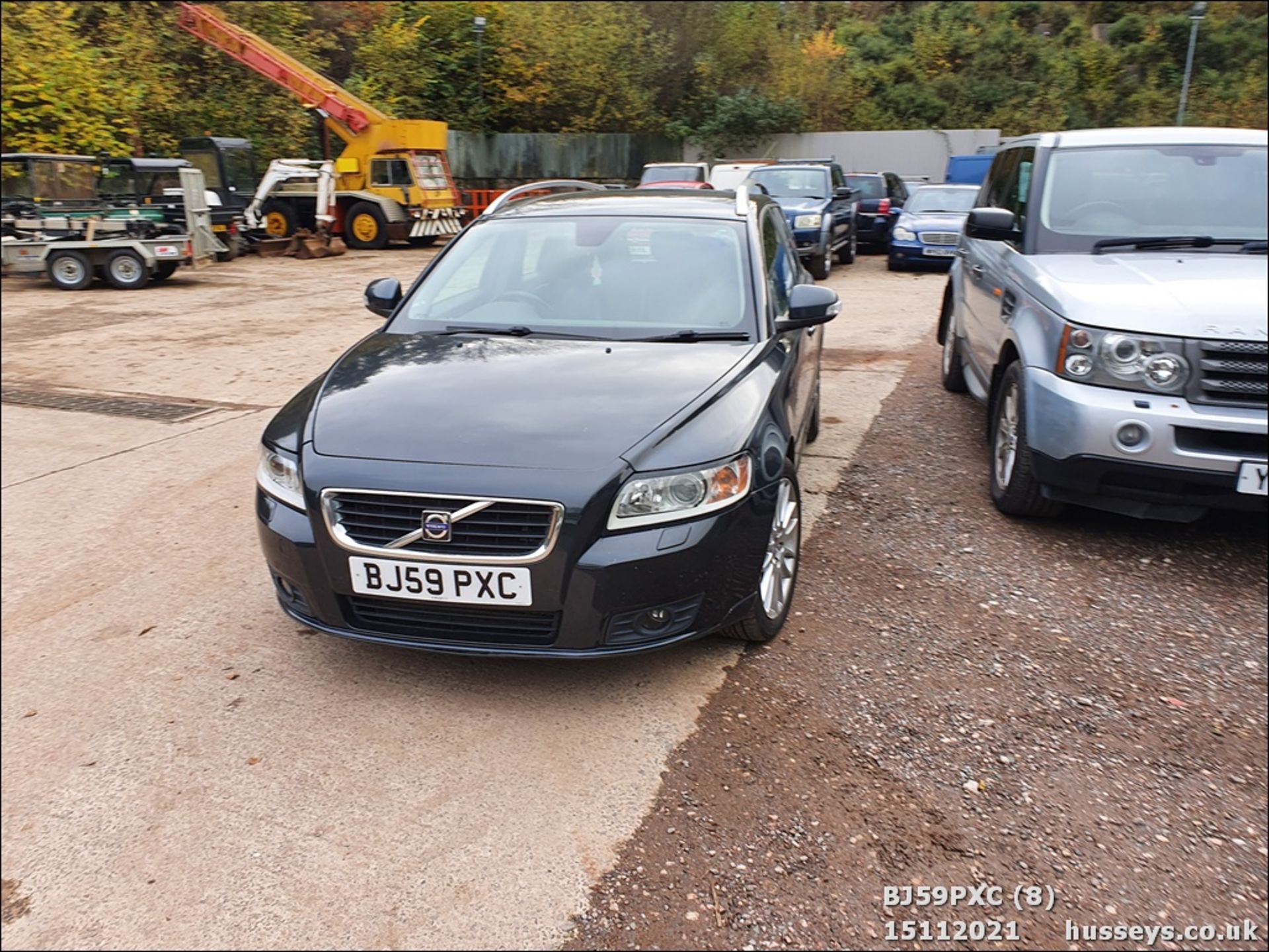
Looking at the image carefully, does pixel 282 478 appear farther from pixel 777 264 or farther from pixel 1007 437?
pixel 1007 437

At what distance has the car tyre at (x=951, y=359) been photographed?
765 centimetres

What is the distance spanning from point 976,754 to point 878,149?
3430 cm

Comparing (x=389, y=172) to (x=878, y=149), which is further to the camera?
(x=878, y=149)

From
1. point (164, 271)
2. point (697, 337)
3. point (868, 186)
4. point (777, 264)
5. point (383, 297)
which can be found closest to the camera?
point (697, 337)

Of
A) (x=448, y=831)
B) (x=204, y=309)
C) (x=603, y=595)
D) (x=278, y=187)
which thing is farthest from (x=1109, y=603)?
(x=278, y=187)

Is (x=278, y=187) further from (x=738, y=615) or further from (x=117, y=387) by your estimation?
(x=738, y=615)

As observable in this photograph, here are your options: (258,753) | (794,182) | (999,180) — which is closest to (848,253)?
(794,182)

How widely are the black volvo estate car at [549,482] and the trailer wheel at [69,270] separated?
41.1 ft

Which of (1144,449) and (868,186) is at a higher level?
(868,186)

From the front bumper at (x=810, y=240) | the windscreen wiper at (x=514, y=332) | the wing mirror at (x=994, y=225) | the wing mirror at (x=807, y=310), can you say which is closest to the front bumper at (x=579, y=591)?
the windscreen wiper at (x=514, y=332)

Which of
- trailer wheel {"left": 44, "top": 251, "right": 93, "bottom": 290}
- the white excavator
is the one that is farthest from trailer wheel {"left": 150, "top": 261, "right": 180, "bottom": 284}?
the white excavator

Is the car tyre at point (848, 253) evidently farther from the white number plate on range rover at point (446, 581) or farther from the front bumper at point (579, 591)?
the white number plate on range rover at point (446, 581)

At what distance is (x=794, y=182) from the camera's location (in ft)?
54.5

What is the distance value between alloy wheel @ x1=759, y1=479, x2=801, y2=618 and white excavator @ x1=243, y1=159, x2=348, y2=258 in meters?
17.6
